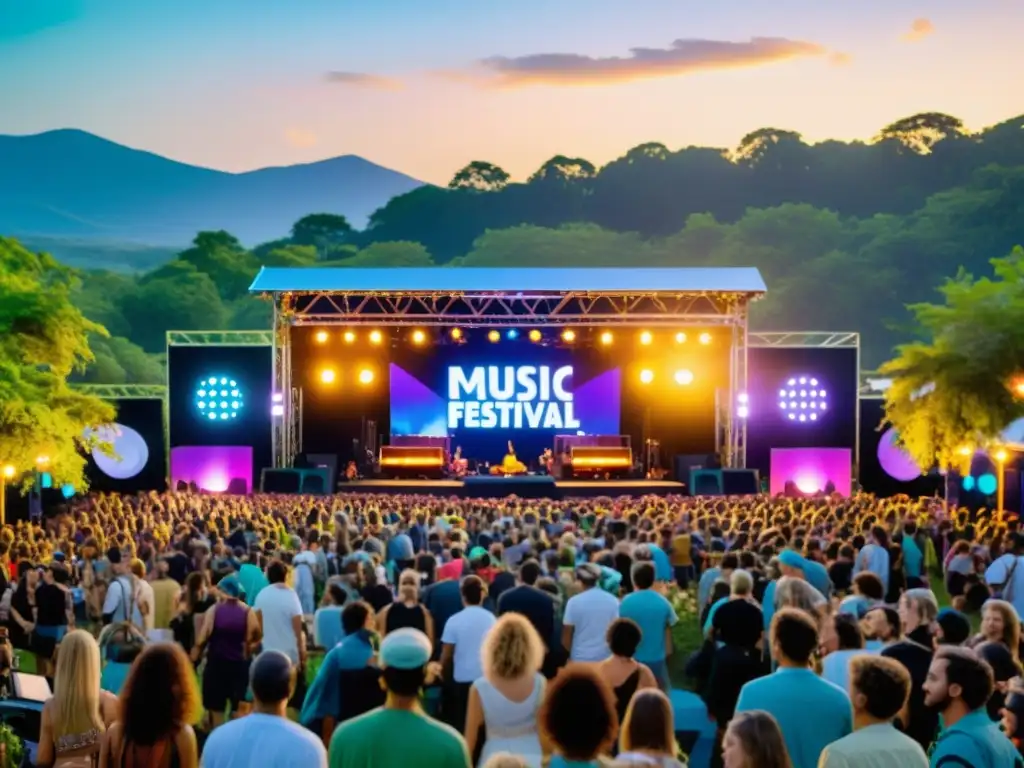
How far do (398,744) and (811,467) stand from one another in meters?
28.1

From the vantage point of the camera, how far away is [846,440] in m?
31.9

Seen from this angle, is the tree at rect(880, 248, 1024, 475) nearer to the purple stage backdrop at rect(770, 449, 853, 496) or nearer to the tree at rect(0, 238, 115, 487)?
the purple stage backdrop at rect(770, 449, 853, 496)

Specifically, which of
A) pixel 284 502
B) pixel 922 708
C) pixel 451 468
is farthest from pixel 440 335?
pixel 922 708

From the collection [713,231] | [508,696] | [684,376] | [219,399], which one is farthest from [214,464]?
[713,231]

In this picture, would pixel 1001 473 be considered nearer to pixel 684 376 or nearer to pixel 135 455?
pixel 684 376

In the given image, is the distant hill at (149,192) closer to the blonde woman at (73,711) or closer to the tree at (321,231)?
the tree at (321,231)

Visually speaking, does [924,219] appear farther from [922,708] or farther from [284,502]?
[922,708]

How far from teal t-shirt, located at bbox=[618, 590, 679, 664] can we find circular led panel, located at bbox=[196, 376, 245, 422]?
24127 millimetres

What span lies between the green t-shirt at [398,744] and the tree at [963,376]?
20.6m

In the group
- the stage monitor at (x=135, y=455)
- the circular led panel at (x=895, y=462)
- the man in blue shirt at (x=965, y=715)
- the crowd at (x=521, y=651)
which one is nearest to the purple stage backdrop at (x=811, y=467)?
the circular led panel at (x=895, y=462)

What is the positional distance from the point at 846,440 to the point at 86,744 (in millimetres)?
28148

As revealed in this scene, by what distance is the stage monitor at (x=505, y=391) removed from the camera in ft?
106

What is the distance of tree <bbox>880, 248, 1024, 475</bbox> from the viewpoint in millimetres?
24281

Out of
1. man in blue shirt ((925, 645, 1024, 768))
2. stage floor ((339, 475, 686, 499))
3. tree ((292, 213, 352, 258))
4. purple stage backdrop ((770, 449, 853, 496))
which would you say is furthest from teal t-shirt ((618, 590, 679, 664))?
tree ((292, 213, 352, 258))
